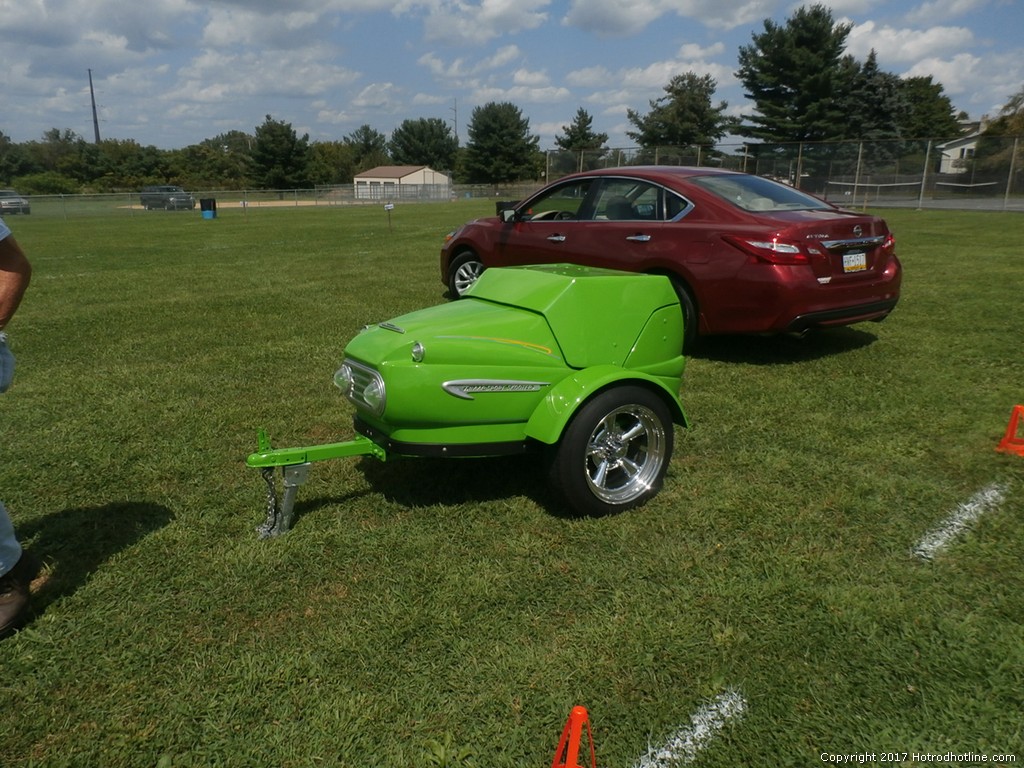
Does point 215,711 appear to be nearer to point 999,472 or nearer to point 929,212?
point 999,472

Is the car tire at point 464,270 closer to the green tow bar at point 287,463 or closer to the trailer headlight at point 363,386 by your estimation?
the trailer headlight at point 363,386

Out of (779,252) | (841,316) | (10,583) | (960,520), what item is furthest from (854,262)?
(10,583)

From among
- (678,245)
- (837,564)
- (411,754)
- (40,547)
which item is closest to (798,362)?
(678,245)

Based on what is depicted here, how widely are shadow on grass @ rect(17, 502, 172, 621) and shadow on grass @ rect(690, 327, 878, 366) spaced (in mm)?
4535

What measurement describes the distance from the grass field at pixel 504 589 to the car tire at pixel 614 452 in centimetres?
12

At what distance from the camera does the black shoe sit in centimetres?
257

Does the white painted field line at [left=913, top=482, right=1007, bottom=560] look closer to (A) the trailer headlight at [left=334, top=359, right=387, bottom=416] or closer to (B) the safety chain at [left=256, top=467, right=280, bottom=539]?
(A) the trailer headlight at [left=334, top=359, right=387, bottom=416]

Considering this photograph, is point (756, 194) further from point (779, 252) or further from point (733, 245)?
point (779, 252)

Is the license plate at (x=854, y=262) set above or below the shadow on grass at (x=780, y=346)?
above

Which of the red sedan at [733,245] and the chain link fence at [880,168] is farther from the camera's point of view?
the chain link fence at [880,168]

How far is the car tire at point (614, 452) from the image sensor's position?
321 cm

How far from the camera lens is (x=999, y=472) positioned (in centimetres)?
382

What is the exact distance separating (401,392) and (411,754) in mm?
1449

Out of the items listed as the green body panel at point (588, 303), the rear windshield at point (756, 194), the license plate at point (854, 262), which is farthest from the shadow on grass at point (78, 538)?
the license plate at point (854, 262)
